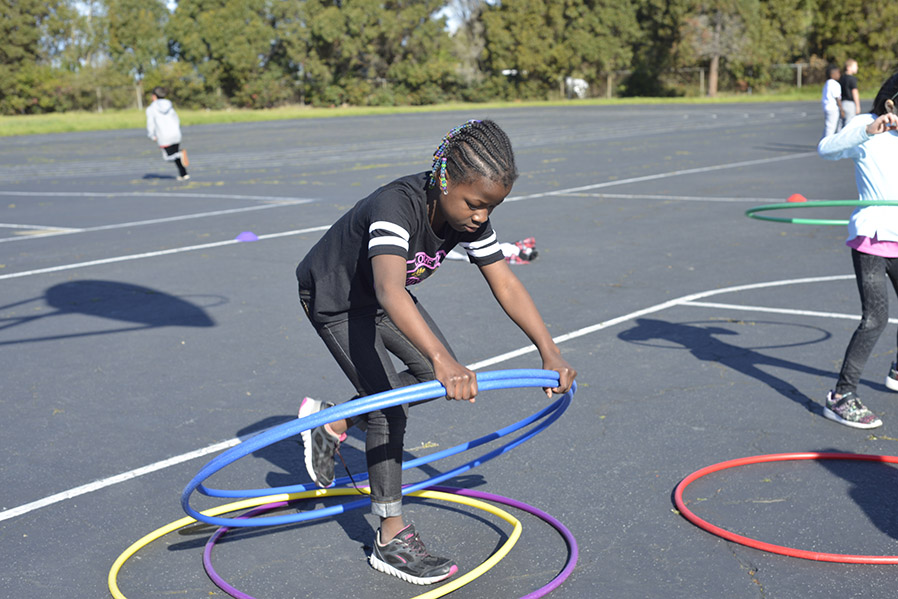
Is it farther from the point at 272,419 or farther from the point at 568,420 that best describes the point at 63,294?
the point at 568,420

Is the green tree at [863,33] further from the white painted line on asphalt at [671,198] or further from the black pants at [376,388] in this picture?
the black pants at [376,388]

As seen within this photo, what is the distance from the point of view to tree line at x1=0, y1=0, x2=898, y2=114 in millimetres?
64812

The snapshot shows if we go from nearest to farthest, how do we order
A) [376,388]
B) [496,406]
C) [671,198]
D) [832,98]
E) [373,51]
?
[376,388] < [496,406] < [671,198] < [832,98] < [373,51]

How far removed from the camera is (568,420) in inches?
231

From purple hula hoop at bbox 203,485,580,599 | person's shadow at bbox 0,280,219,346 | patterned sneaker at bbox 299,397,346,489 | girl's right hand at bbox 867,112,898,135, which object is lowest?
purple hula hoop at bbox 203,485,580,599

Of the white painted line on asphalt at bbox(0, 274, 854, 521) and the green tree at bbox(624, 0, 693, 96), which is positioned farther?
the green tree at bbox(624, 0, 693, 96)

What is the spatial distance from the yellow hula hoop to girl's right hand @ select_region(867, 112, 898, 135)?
113 inches

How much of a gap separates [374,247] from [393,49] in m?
71.4

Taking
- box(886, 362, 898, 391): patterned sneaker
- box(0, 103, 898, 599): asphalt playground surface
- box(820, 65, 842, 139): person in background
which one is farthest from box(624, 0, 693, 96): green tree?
box(886, 362, 898, 391): patterned sneaker

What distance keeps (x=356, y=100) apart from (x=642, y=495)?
6752cm

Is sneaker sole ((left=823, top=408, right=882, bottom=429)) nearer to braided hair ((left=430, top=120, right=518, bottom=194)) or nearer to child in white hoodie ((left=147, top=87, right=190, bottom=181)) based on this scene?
braided hair ((left=430, top=120, right=518, bottom=194))

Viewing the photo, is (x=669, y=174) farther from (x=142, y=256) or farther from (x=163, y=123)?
(x=142, y=256)

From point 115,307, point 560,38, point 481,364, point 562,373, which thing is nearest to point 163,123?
point 115,307

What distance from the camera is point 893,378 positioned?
621 centimetres
